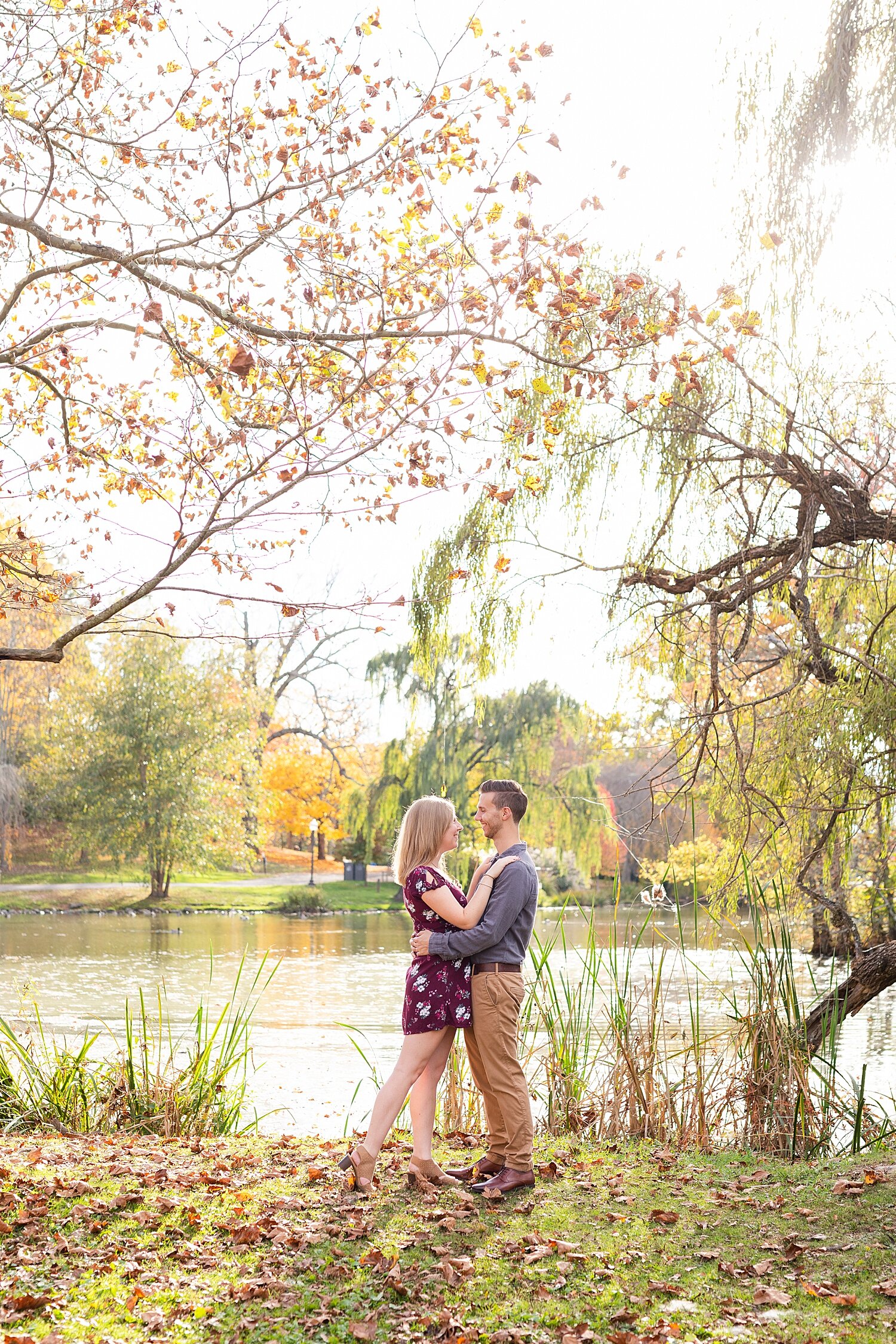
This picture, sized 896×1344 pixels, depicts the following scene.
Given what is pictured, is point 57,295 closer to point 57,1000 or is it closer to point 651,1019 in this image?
point 651,1019

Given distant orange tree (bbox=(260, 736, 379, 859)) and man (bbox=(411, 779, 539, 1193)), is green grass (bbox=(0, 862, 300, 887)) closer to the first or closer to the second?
distant orange tree (bbox=(260, 736, 379, 859))

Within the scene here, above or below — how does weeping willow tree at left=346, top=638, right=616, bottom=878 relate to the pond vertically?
above

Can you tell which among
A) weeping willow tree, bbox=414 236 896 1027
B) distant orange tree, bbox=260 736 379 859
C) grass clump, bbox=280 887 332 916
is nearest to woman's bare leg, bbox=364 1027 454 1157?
weeping willow tree, bbox=414 236 896 1027

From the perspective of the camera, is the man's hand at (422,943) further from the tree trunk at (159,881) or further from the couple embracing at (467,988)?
the tree trunk at (159,881)

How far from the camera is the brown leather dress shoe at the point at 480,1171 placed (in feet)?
12.8

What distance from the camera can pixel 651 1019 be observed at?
15.8ft

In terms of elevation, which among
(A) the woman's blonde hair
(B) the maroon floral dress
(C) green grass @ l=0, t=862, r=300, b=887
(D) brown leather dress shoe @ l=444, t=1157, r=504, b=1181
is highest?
(A) the woman's blonde hair

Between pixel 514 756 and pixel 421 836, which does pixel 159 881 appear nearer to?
pixel 514 756

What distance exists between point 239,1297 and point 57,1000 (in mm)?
9868

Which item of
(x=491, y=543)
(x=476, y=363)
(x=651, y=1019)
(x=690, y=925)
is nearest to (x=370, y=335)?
(x=476, y=363)

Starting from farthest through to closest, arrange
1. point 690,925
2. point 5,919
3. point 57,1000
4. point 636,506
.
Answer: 1. point 5,919
2. point 690,925
3. point 57,1000
4. point 636,506

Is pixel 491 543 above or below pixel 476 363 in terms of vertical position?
below

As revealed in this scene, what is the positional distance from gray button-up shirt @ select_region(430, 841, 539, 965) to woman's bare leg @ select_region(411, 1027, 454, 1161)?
31 cm

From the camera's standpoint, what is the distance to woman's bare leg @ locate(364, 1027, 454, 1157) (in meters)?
3.74
